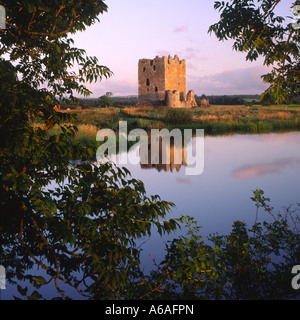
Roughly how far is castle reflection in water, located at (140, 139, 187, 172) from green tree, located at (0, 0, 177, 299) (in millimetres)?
13323

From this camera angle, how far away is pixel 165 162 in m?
19.0

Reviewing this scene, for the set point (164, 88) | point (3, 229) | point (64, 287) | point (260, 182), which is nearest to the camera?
point (3, 229)

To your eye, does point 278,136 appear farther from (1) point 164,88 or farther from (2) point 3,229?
(1) point 164,88

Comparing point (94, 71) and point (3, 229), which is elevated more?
point (94, 71)

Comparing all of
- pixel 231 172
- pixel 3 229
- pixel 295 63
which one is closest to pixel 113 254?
pixel 3 229

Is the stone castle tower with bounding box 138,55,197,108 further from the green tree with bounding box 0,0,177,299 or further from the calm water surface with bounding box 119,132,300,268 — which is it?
→ the green tree with bounding box 0,0,177,299

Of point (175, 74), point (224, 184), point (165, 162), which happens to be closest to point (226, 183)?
point (224, 184)

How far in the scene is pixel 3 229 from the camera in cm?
350

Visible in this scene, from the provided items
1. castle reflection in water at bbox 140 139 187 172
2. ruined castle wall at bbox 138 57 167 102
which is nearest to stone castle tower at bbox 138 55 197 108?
ruined castle wall at bbox 138 57 167 102

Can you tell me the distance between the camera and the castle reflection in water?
1780cm

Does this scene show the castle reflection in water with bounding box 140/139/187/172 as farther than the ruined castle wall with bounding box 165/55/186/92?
No

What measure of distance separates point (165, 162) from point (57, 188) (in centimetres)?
1540

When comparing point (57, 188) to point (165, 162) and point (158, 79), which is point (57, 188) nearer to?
point (165, 162)
